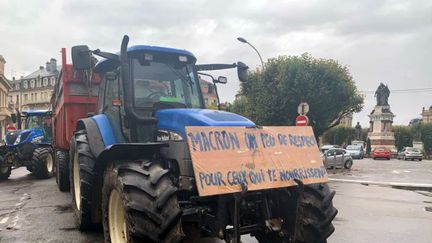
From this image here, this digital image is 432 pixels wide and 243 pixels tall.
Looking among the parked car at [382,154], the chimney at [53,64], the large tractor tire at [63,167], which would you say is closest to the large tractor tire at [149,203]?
the large tractor tire at [63,167]

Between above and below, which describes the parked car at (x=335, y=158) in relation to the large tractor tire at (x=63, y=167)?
below

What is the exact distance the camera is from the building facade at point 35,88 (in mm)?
104562

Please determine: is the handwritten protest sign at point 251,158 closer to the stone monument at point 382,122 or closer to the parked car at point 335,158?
the parked car at point 335,158

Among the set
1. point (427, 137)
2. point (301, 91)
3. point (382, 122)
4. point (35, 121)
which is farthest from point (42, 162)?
point (427, 137)

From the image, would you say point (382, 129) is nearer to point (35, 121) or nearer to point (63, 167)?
point (35, 121)

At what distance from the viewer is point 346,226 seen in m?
8.47

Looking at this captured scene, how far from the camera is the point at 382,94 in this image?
58.8 metres

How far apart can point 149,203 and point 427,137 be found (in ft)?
219

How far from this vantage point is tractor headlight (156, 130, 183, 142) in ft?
17.0

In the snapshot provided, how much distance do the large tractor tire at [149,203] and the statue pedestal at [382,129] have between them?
57.6m

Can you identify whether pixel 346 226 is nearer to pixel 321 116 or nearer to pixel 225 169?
pixel 225 169

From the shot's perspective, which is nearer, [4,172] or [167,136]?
[167,136]

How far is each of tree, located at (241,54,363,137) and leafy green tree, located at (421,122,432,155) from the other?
3432 centimetres

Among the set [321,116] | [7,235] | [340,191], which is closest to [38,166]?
[7,235]
